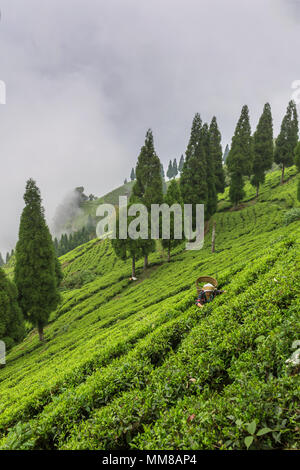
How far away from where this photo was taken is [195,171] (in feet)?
107

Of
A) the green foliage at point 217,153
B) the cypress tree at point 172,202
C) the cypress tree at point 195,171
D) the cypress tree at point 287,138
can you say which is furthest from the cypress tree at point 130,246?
the cypress tree at point 287,138

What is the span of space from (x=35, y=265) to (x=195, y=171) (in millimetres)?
26015

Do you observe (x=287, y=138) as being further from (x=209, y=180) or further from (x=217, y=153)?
(x=209, y=180)

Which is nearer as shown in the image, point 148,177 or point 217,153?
point 148,177

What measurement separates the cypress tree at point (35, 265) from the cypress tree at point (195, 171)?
2086cm

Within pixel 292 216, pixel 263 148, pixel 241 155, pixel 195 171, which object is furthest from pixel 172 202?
pixel 263 148

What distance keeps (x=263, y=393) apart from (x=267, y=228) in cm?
2348

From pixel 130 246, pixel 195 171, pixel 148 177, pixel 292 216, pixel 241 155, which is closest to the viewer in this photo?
pixel 292 216

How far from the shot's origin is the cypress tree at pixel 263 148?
36547 mm

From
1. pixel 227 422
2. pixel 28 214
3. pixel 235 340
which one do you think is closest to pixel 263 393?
pixel 227 422

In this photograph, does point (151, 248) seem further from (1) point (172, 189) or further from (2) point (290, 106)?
(2) point (290, 106)

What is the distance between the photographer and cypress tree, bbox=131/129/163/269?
29.2 meters

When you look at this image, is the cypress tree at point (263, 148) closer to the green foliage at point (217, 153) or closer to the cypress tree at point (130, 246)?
the green foliage at point (217, 153)

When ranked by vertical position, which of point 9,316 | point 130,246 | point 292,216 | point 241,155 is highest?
point 241,155
